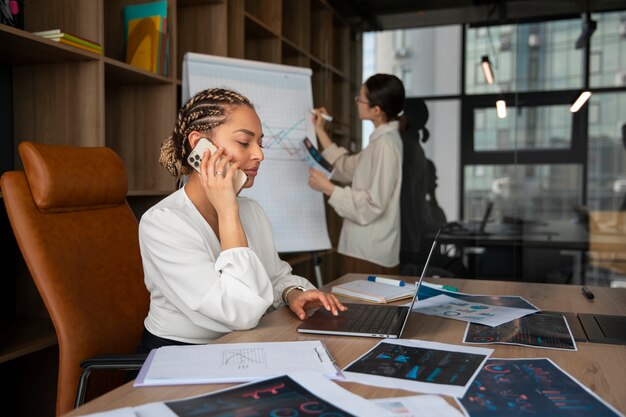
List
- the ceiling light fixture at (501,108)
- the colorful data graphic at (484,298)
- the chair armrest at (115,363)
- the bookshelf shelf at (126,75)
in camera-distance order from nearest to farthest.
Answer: the chair armrest at (115,363)
the colorful data graphic at (484,298)
the bookshelf shelf at (126,75)
the ceiling light fixture at (501,108)

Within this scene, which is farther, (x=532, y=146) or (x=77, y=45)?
(x=532, y=146)

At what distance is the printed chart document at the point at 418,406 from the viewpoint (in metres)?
0.75

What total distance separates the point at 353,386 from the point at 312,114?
6.90 ft

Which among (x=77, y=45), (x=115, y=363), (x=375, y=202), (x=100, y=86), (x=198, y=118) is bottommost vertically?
(x=115, y=363)

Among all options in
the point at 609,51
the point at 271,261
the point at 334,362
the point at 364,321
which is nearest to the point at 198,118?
the point at 271,261

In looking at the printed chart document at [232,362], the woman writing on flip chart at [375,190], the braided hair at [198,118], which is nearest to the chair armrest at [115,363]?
the printed chart document at [232,362]

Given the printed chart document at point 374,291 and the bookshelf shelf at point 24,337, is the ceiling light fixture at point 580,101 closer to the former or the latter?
the printed chart document at point 374,291

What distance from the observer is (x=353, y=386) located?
86 centimetres

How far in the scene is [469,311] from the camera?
1.41 m

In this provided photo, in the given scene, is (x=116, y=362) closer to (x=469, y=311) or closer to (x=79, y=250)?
(x=79, y=250)

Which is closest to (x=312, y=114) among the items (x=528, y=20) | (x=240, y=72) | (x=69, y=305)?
(x=240, y=72)

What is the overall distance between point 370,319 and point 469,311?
0.30 metres

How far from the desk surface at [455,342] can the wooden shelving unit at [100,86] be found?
0.95 metres

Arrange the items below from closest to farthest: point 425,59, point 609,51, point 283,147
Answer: point 283,147, point 609,51, point 425,59
